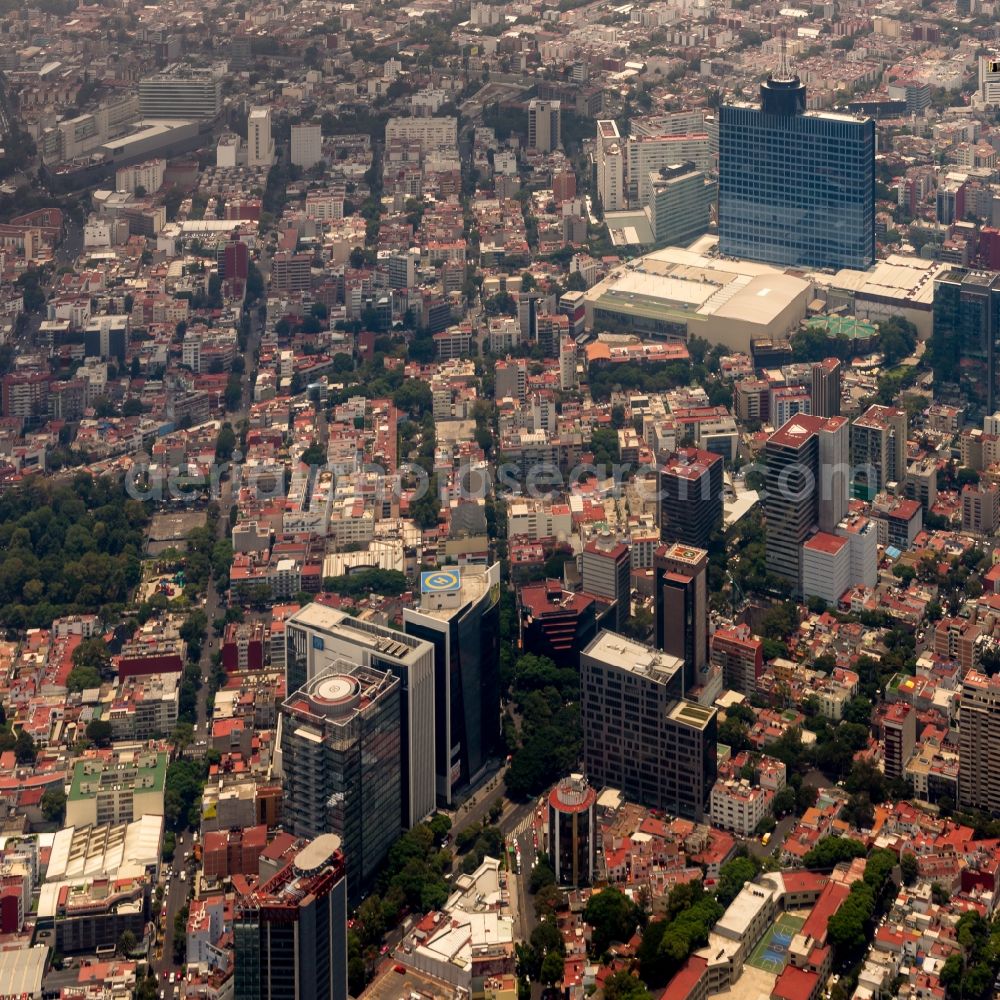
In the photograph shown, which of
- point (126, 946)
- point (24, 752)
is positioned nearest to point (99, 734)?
point (24, 752)

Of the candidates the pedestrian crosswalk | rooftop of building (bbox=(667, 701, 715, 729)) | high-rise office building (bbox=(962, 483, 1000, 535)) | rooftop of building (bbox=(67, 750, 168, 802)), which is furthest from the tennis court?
high-rise office building (bbox=(962, 483, 1000, 535))

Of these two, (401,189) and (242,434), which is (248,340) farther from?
(401,189)

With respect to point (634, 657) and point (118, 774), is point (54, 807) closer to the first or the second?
point (118, 774)

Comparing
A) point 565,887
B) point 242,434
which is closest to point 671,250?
point 242,434

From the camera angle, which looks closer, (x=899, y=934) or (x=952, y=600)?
(x=899, y=934)

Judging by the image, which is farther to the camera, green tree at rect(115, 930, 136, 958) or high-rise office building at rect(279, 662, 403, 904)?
high-rise office building at rect(279, 662, 403, 904)

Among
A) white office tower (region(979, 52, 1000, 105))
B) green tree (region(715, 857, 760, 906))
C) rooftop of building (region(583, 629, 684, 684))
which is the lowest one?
green tree (region(715, 857, 760, 906))

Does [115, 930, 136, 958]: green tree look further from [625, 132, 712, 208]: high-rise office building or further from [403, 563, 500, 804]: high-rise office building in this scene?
[625, 132, 712, 208]: high-rise office building
